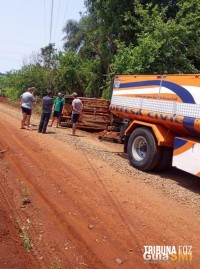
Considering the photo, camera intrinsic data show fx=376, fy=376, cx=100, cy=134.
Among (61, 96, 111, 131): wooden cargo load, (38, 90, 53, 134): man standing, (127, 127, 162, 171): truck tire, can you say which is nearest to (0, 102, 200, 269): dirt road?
(127, 127, 162, 171): truck tire

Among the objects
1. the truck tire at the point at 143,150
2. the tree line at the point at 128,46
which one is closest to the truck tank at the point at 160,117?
the truck tire at the point at 143,150

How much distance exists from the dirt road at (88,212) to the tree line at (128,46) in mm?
8012

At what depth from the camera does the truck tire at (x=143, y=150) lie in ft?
31.6

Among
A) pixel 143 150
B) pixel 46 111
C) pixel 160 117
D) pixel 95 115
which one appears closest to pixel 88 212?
pixel 160 117

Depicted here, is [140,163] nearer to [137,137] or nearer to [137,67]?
[137,137]

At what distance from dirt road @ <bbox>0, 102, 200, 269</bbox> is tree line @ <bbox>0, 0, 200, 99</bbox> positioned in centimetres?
801

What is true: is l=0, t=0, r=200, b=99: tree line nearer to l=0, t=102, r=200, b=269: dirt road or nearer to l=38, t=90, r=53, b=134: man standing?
l=38, t=90, r=53, b=134: man standing

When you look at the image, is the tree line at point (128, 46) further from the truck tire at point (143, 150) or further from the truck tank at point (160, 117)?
the truck tire at point (143, 150)

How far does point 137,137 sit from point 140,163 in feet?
2.47

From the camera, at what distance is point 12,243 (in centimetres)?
507

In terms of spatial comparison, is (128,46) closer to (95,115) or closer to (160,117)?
(95,115)

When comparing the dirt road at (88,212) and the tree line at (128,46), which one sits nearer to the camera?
the dirt road at (88,212)

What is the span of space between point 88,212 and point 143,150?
4.29 meters

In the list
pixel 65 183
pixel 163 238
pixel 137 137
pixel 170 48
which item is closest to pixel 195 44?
pixel 170 48
